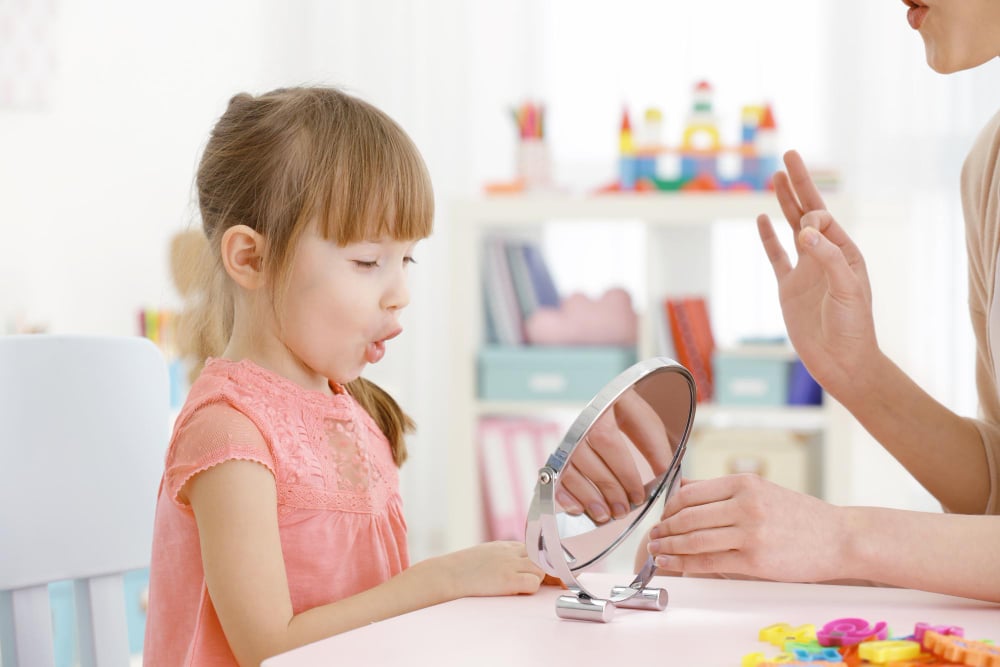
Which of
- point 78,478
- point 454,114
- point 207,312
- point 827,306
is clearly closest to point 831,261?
point 827,306

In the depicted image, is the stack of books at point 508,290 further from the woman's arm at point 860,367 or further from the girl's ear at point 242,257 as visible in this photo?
the girl's ear at point 242,257

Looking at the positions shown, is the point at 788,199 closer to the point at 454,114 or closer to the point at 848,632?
the point at 848,632

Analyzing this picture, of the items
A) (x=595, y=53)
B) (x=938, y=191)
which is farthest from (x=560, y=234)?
(x=938, y=191)

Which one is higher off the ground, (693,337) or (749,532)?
(749,532)

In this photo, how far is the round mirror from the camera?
85 centimetres

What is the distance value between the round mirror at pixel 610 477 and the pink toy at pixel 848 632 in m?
0.16

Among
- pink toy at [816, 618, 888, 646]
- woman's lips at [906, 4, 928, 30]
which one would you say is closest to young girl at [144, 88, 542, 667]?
pink toy at [816, 618, 888, 646]

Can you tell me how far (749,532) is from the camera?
94 centimetres

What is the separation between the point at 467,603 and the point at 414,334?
2881 mm

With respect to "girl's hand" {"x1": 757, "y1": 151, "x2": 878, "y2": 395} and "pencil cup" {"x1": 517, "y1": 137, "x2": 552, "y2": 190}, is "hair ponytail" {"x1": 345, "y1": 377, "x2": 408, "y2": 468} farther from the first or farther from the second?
"pencil cup" {"x1": 517, "y1": 137, "x2": 552, "y2": 190}

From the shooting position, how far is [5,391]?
Result: 1.11 metres

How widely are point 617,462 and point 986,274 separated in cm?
63

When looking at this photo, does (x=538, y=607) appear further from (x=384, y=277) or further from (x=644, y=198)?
(x=644, y=198)

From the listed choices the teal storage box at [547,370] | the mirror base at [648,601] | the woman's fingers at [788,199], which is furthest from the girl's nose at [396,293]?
the teal storage box at [547,370]
